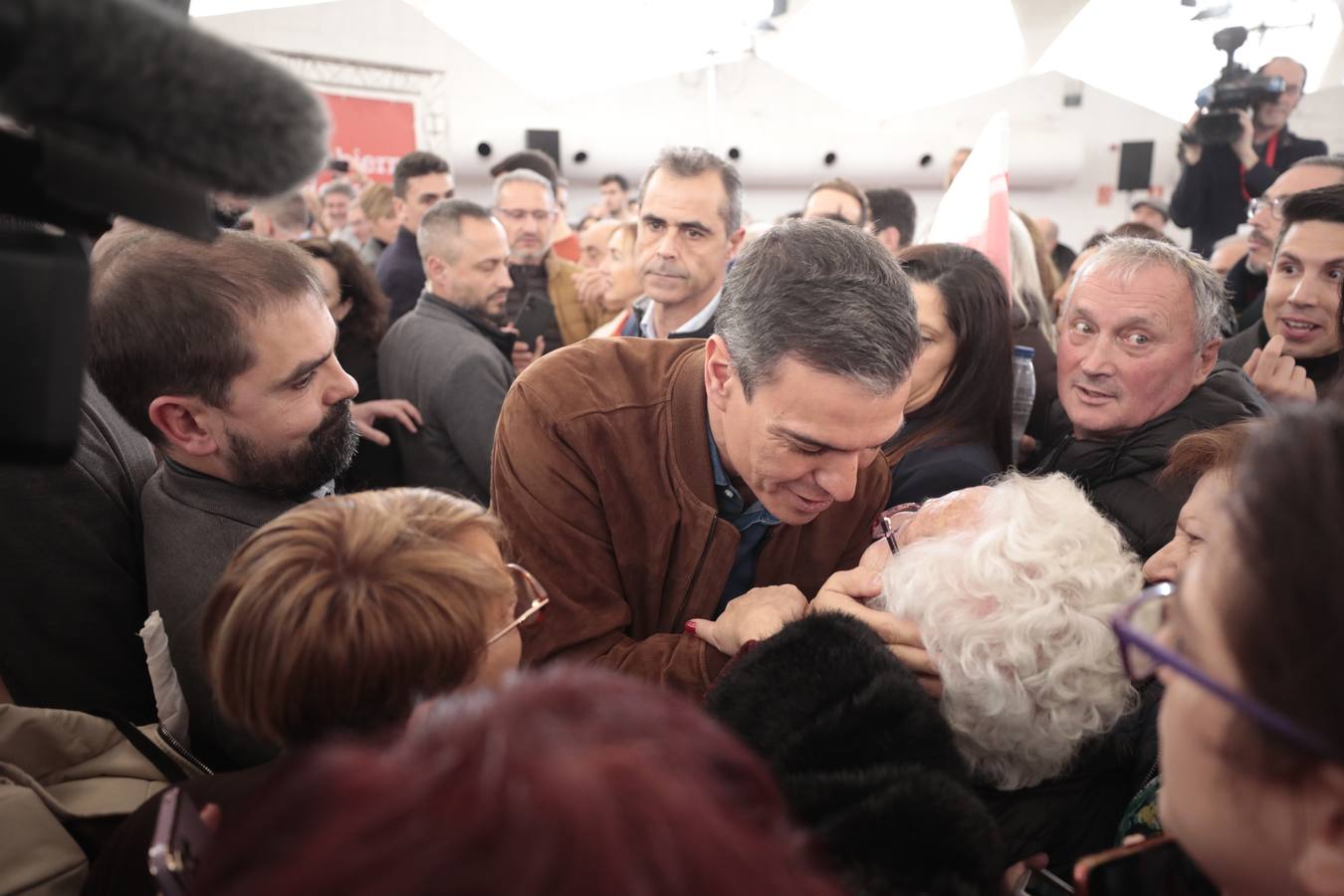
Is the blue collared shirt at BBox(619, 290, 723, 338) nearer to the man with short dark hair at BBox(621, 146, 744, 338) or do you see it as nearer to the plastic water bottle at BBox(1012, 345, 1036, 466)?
the man with short dark hair at BBox(621, 146, 744, 338)

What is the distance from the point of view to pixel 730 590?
6.01ft

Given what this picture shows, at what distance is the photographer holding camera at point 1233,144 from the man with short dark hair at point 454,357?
3.60 meters

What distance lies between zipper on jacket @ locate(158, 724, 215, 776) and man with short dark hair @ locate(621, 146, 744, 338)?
2106 millimetres

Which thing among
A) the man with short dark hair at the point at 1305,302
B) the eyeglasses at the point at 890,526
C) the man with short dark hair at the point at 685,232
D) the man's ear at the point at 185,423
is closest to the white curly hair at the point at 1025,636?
the eyeglasses at the point at 890,526

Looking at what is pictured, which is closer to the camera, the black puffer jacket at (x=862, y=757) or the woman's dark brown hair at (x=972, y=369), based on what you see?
the black puffer jacket at (x=862, y=757)

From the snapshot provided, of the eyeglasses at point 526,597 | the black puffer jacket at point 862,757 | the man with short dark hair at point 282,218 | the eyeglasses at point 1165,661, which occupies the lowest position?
the black puffer jacket at point 862,757

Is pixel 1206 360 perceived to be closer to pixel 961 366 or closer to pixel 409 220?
pixel 961 366

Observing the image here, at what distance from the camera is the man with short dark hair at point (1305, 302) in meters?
2.49

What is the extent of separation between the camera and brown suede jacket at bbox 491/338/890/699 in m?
1.69

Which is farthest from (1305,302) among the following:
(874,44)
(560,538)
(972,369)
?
(874,44)

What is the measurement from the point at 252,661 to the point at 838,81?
11845 millimetres

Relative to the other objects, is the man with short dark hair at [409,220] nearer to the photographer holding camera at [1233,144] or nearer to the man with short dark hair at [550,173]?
the man with short dark hair at [550,173]

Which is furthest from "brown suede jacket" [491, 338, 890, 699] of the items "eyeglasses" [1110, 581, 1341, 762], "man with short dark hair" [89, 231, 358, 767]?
"eyeglasses" [1110, 581, 1341, 762]

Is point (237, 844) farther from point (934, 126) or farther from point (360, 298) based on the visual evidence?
point (934, 126)
